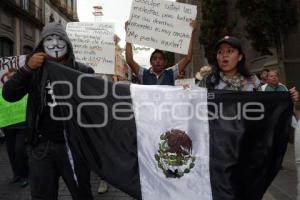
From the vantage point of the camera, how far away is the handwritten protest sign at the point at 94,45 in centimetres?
972

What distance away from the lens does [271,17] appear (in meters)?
13.9

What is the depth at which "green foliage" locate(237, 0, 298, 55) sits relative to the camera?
13750mm

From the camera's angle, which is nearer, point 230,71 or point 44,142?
point 44,142

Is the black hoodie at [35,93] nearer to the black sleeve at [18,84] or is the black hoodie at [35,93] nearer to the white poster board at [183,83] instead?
the black sleeve at [18,84]

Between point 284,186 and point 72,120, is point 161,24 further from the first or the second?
point 72,120

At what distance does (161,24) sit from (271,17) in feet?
26.0

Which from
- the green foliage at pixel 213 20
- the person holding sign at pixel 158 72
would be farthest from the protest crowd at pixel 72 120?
the green foliage at pixel 213 20

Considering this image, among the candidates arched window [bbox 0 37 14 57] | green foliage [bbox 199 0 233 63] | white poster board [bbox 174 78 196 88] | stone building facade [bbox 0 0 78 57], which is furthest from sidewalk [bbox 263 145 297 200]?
arched window [bbox 0 37 14 57]

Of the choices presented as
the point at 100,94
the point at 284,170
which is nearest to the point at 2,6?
the point at 284,170

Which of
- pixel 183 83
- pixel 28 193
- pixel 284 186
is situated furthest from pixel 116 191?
pixel 284 186

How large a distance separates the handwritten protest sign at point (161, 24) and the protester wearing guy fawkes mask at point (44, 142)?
2537 millimetres

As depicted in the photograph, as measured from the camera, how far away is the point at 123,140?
12.8 feet

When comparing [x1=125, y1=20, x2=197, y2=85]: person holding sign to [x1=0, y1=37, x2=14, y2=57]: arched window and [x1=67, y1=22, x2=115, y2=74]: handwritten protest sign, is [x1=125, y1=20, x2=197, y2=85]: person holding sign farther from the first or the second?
[x1=0, y1=37, x2=14, y2=57]: arched window

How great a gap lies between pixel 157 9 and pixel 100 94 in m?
2.86
